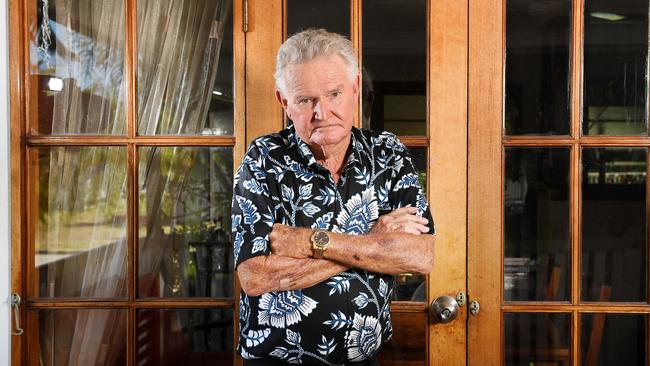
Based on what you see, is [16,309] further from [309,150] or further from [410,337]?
[410,337]

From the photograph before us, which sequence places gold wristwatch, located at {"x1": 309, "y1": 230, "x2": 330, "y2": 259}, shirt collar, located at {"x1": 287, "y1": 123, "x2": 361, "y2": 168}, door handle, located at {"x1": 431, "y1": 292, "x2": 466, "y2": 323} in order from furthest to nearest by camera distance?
door handle, located at {"x1": 431, "y1": 292, "x2": 466, "y2": 323} < shirt collar, located at {"x1": 287, "y1": 123, "x2": 361, "y2": 168} < gold wristwatch, located at {"x1": 309, "y1": 230, "x2": 330, "y2": 259}

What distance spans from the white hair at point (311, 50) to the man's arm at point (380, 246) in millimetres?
436

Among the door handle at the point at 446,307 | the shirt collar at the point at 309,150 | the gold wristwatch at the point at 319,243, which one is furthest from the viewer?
the door handle at the point at 446,307

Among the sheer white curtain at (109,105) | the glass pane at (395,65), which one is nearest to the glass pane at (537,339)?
the glass pane at (395,65)

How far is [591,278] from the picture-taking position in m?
2.12

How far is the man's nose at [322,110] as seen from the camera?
165 centimetres

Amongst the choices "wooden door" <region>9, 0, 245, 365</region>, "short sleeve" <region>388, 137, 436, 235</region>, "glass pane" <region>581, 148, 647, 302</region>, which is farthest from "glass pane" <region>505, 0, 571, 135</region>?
"wooden door" <region>9, 0, 245, 365</region>

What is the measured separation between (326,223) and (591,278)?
3.57ft

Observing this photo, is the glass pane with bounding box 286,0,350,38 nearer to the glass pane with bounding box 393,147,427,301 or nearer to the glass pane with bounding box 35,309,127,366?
the glass pane with bounding box 393,147,427,301

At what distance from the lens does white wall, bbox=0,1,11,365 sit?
2.10 metres

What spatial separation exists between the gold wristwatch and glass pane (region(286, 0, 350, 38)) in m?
0.83

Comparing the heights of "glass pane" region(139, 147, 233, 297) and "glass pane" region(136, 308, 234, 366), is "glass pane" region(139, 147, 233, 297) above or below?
above

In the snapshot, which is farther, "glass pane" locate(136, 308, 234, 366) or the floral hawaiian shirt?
"glass pane" locate(136, 308, 234, 366)

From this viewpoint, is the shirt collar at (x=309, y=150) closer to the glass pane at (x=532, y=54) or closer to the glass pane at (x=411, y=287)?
the glass pane at (x=411, y=287)
